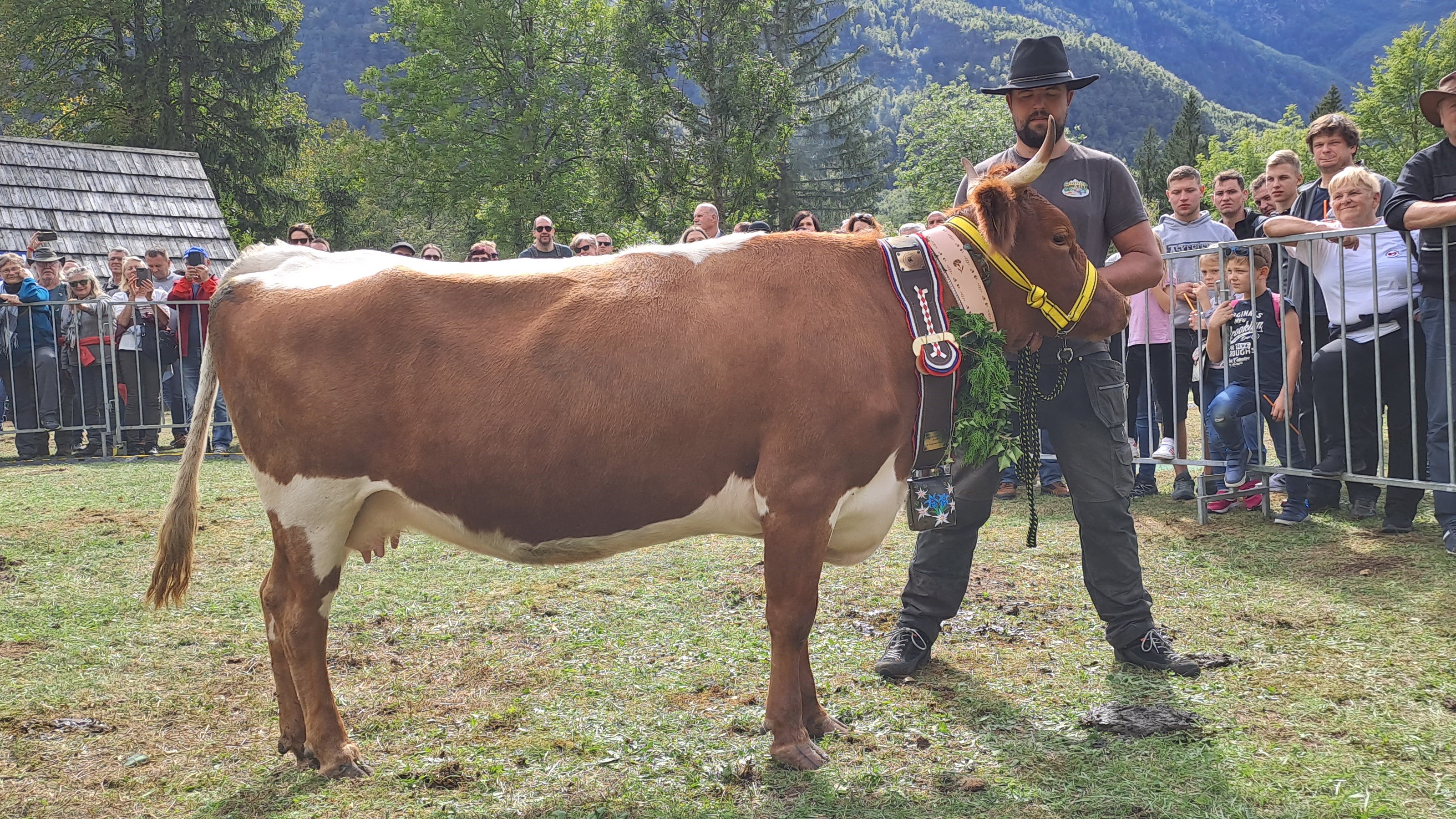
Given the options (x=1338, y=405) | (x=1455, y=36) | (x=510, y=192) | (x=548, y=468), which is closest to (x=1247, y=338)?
(x=1338, y=405)

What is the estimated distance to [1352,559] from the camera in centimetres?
598

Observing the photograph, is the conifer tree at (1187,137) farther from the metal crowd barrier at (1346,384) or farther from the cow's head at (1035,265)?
the cow's head at (1035,265)

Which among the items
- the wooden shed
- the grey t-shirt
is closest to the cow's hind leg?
the grey t-shirt

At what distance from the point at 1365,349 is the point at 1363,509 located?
3.77ft

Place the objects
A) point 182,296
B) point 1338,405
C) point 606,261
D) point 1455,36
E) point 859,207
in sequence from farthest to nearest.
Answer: point 1455,36, point 859,207, point 182,296, point 1338,405, point 606,261

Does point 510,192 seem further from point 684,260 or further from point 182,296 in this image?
point 684,260

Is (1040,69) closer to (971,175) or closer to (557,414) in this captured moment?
(971,175)

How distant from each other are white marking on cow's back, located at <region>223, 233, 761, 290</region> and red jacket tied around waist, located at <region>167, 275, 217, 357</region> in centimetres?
953

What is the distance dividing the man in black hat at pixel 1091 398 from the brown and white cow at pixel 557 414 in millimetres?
791

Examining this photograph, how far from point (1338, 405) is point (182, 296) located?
12.3 meters

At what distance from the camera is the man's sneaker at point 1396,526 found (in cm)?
654

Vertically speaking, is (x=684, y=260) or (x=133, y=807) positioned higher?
(x=684, y=260)

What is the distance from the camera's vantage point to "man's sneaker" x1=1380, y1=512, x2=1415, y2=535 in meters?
6.54

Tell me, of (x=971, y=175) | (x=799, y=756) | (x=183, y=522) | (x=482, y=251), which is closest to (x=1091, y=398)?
(x=971, y=175)
